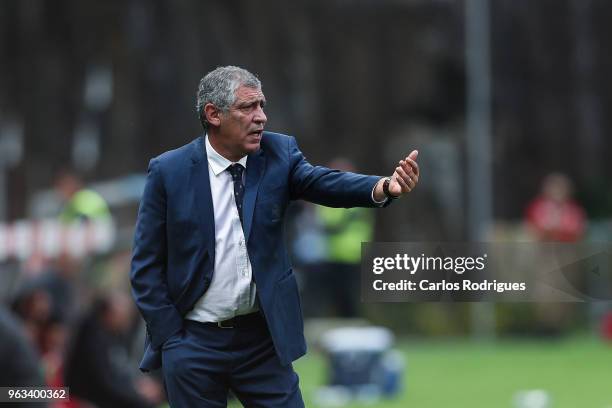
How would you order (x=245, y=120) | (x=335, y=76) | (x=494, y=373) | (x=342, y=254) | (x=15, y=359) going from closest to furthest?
(x=245, y=120), (x=15, y=359), (x=494, y=373), (x=342, y=254), (x=335, y=76)

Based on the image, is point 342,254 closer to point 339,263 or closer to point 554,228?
point 339,263

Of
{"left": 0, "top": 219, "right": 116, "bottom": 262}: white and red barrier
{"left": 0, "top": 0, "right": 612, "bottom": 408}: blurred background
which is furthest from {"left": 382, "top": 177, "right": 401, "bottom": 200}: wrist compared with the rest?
{"left": 0, "top": 0, "right": 612, "bottom": 408}: blurred background

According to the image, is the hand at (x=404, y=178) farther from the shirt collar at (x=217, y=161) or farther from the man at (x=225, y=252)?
the shirt collar at (x=217, y=161)

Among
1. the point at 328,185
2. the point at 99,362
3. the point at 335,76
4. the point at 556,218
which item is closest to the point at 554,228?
the point at 556,218

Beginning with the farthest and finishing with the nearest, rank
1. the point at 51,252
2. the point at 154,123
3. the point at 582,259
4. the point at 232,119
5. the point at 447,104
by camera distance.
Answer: the point at 447,104
the point at 154,123
the point at 51,252
the point at 582,259
the point at 232,119

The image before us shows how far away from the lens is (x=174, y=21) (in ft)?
65.2

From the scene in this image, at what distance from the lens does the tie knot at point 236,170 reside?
6.14 meters

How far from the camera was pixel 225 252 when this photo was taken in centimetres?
607

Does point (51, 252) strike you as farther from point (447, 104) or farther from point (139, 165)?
point (447, 104)

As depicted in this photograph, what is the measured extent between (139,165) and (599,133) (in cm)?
636

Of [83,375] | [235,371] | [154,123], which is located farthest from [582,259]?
[154,123]

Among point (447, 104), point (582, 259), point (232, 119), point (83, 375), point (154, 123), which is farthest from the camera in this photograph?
point (447, 104)

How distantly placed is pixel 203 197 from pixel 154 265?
1.07 feet

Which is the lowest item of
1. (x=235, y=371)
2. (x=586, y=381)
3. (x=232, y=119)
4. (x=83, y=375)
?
(x=586, y=381)
